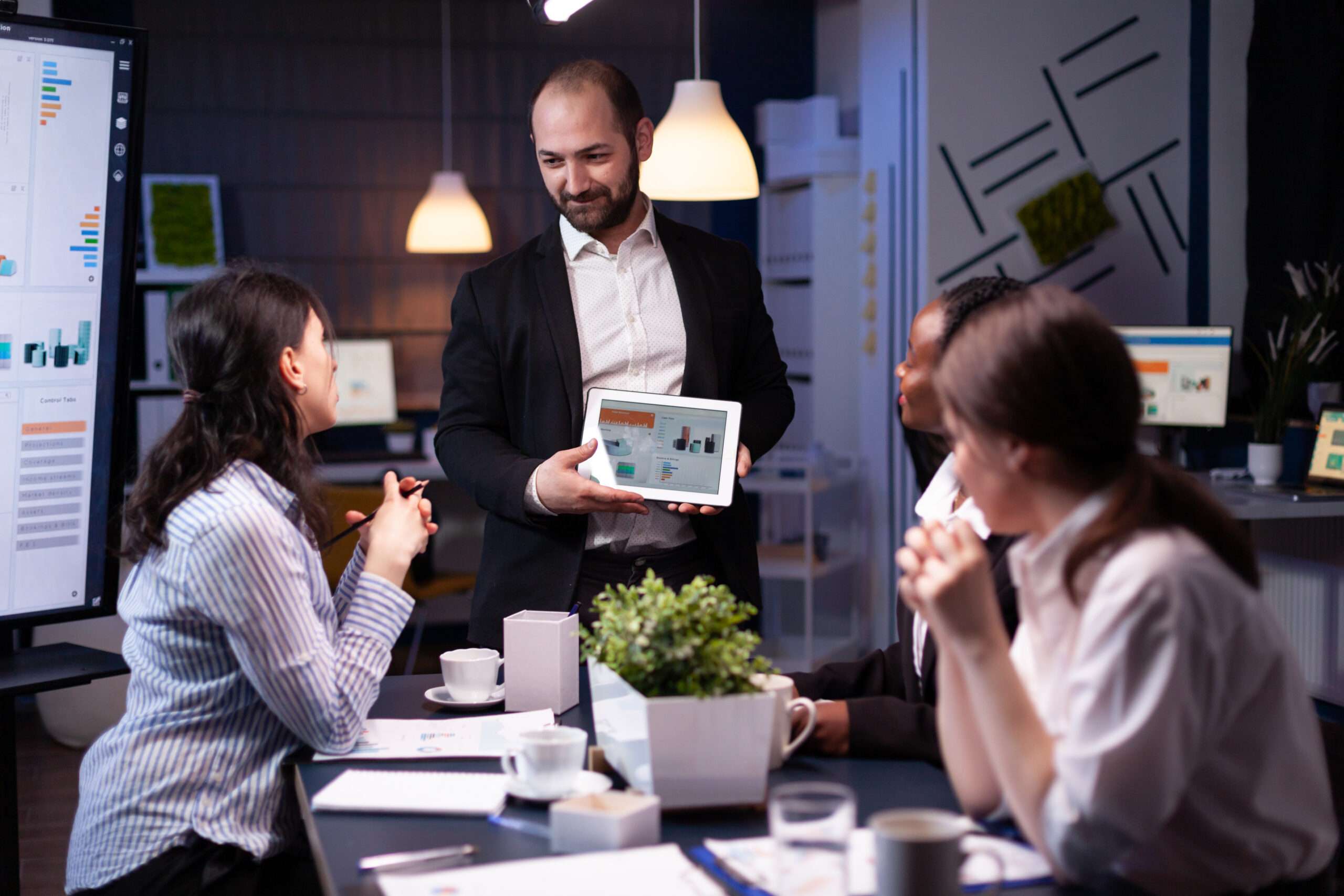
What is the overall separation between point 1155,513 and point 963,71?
386 cm

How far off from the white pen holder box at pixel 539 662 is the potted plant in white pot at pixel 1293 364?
10.2 feet

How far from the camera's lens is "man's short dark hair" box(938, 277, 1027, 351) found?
5.62 ft

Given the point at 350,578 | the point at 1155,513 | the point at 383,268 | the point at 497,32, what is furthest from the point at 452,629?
the point at 1155,513

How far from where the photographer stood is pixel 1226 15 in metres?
4.64

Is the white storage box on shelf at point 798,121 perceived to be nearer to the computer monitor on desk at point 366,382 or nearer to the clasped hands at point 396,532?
the computer monitor on desk at point 366,382

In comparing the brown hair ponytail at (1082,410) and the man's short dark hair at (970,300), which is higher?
the man's short dark hair at (970,300)

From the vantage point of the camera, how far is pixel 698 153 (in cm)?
355

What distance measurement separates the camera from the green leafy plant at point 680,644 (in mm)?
1256

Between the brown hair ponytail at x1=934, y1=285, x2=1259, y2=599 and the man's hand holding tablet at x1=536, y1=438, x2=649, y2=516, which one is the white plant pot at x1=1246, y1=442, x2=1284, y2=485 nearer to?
the man's hand holding tablet at x1=536, y1=438, x2=649, y2=516

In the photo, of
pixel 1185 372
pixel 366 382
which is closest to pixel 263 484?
pixel 1185 372

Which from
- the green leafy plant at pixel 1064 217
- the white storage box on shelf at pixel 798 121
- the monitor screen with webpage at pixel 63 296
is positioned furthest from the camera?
the white storage box on shelf at pixel 798 121

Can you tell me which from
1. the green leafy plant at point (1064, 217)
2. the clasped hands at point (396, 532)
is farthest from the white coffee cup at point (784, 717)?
the green leafy plant at point (1064, 217)

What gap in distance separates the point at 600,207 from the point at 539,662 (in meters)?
0.95

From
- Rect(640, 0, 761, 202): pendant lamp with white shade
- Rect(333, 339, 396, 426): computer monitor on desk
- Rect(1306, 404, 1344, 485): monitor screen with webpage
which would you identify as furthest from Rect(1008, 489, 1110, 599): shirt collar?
Rect(333, 339, 396, 426): computer monitor on desk
